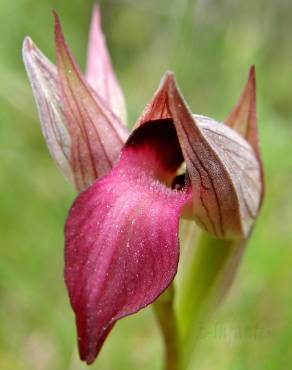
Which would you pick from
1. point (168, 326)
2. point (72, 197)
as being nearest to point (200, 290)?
point (168, 326)

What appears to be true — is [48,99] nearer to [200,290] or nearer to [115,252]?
[115,252]

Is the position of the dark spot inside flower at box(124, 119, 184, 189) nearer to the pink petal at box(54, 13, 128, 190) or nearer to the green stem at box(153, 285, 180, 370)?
the pink petal at box(54, 13, 128, 190)

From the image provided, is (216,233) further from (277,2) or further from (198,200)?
(277,2)

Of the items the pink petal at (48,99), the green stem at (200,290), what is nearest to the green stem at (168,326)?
the green stem at (200,290)

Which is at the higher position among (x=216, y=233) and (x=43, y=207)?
(x=216, y=233)

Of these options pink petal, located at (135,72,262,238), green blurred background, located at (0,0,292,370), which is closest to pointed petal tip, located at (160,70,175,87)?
pink petal, located at (135,72,262,238)

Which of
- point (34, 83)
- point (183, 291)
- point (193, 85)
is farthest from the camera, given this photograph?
point (193, 85)

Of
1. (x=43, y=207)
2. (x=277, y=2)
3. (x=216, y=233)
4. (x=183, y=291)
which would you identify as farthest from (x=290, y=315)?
(x=277, y=2)

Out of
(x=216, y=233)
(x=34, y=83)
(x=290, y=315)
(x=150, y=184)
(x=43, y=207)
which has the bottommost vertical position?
(x=290, y=315)
